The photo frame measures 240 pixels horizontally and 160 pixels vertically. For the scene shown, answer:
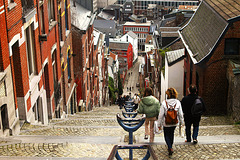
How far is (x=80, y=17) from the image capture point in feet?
86.0

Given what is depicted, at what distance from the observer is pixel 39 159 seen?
322 inches

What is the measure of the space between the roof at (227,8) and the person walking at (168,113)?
9.06m

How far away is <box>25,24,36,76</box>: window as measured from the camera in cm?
1301

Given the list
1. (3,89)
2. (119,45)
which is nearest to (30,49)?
(3,89)

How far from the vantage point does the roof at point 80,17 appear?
2418cm

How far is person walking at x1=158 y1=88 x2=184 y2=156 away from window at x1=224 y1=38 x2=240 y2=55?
9.22 metres

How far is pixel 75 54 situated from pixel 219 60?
1083cm

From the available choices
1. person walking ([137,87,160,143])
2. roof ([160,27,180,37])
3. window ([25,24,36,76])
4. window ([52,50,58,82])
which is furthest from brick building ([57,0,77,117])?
roof ([160,27,180,37])

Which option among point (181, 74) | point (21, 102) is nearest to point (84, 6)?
point (181, 74)

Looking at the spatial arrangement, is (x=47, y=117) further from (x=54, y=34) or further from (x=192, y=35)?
(x=192, y=35)

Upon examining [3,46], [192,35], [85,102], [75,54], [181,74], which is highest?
[3,46]

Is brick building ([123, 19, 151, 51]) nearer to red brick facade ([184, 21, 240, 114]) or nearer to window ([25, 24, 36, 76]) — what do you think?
red brick facade ([184, 21, 240, 114])

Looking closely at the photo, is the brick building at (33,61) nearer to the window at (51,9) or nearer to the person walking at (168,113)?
the window at (51,9)

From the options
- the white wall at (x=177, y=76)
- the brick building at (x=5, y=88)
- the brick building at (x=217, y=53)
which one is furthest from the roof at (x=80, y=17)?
the brick building at (x=5, y=88)
